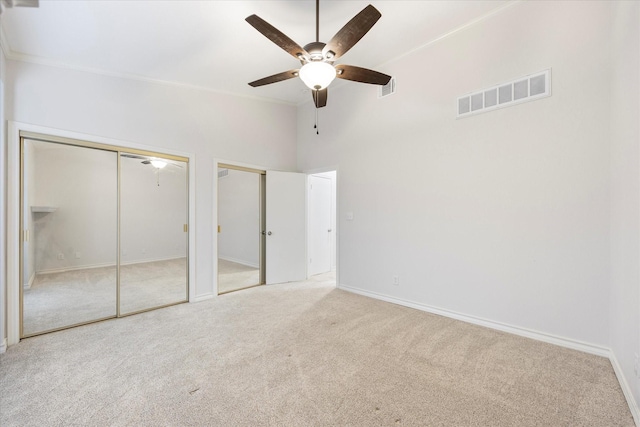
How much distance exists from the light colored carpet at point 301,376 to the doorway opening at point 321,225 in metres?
2.22

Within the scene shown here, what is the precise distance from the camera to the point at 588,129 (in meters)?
2.41

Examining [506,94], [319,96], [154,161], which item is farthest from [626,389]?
[154,161]

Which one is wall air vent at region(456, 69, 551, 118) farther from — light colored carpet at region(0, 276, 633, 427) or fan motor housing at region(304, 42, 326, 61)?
light colored carpet at region(0, 276, 633, 427)

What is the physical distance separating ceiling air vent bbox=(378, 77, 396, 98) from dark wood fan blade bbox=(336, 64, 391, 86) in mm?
1348

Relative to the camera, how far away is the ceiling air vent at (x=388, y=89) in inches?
147

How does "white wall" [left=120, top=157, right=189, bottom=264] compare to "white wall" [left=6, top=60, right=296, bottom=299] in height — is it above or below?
below

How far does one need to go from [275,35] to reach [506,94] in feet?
7.71

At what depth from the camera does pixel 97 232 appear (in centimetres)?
337

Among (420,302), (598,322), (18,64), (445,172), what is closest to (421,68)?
(445,172)

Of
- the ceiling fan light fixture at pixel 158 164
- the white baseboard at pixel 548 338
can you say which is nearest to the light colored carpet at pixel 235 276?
the ceiling fan light fixture at pixel 158 164

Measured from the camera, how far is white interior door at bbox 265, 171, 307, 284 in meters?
4.81

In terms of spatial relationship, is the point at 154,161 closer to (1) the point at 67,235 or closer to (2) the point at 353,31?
(1) the point at 67,235

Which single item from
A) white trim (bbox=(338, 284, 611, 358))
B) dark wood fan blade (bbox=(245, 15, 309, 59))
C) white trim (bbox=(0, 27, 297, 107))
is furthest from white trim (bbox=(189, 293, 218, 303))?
dark wood fan blade (bbox=(245, 15, 309, 59))

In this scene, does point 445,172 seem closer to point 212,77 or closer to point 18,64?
point 212,77
